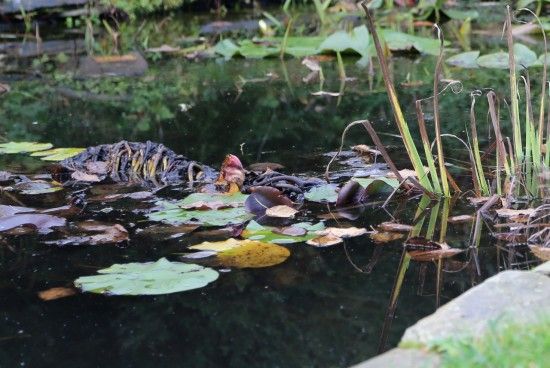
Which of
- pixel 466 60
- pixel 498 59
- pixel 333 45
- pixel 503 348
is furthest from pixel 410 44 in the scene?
pixel 503 348

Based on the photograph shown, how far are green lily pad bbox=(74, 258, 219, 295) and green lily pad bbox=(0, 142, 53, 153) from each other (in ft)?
5.47

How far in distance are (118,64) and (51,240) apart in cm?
418

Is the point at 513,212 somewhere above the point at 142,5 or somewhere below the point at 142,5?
above

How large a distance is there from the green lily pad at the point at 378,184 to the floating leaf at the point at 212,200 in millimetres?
400

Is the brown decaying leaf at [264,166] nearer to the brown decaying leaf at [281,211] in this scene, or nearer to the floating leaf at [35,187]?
the brown decaying leaf at [281,211]

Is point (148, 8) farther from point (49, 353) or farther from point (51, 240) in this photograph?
point (49, 353)

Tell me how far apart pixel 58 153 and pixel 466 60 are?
335cm

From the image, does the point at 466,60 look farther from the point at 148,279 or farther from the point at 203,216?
the point at 148,279

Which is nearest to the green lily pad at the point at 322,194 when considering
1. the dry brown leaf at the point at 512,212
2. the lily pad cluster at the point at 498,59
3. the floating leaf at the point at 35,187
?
Result: the dry brown leaf at the point at 512,212

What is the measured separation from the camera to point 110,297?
7.45 ft

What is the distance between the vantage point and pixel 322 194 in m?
3.11

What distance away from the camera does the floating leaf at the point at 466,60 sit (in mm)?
6264

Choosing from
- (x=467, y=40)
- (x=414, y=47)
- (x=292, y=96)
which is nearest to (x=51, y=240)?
(x=292, y=96)

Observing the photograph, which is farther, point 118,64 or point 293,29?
point 293,29
